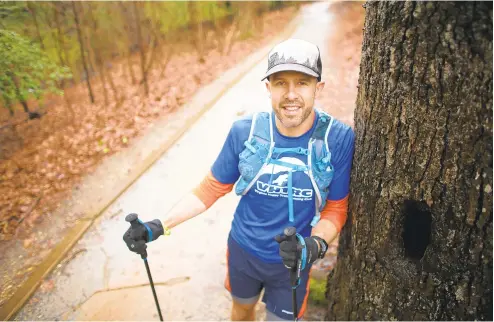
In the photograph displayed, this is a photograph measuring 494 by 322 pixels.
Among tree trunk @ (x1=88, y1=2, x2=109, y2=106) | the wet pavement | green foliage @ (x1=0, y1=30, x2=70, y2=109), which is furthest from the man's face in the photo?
tree trunk @ (x1=88, y1=2, x2=109, y2=106)

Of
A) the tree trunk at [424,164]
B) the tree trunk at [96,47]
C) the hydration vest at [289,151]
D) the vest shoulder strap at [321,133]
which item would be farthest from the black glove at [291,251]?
the tree trunk at [96,47]

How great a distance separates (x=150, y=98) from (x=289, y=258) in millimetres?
9160

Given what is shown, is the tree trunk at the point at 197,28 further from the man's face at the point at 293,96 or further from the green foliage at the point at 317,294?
the man's face at the point at 293,96

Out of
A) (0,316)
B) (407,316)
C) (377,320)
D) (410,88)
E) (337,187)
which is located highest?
(410,88)

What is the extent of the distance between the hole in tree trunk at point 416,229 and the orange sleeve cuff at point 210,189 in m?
1.24

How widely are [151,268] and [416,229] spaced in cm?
339

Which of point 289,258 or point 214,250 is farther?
point 214,250

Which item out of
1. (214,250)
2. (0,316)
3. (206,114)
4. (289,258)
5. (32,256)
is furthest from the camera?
(206,114)

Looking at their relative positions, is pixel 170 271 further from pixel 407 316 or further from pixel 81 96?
pixel 81 96

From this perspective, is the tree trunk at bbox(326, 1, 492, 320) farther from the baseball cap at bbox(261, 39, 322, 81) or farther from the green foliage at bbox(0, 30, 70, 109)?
the green foliage at bbox(0, 30, 70, 109)

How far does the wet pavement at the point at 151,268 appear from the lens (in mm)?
3908

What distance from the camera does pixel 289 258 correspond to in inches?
83.4

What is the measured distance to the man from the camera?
2232 millimetres

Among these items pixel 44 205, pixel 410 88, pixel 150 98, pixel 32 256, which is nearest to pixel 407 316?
pixel 410 88
